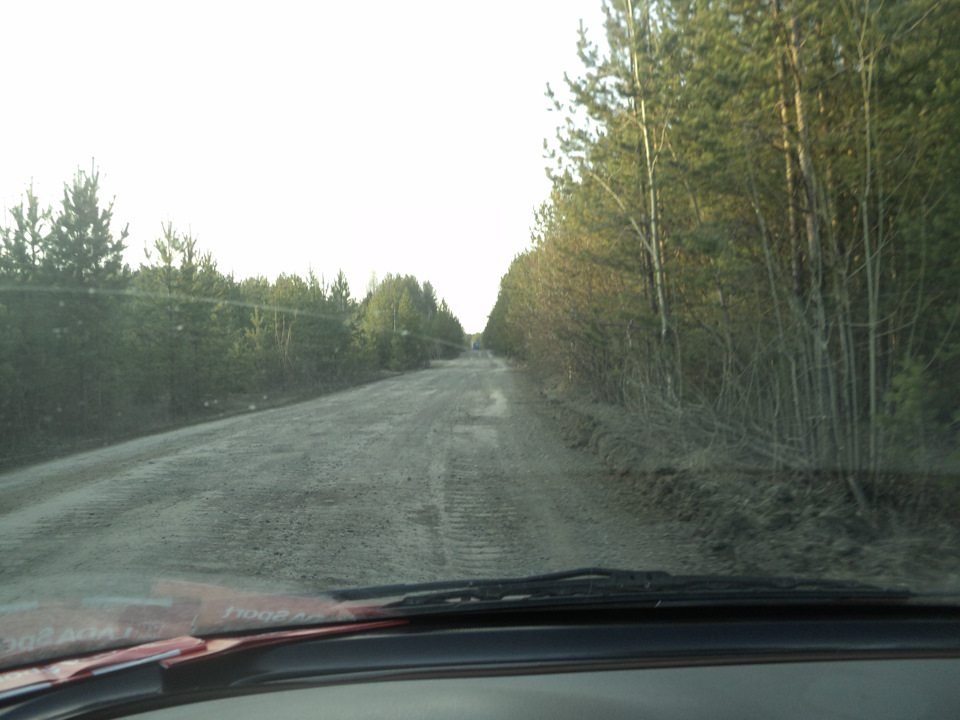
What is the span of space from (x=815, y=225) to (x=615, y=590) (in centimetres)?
506

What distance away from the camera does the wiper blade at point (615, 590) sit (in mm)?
2570

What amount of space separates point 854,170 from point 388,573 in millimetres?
5051

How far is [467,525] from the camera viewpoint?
21.5 ft

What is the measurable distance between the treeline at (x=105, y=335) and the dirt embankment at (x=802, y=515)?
Answer: 11.2 m

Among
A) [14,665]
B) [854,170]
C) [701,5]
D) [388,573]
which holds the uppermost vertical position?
[701,5]

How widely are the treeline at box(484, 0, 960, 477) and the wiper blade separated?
2.95 metres

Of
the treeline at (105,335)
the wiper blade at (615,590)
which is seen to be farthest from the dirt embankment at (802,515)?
the treeline at (105,335)

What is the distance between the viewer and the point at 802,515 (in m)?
6.19

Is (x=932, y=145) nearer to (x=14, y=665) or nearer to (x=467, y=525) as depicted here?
(x=467, y=525)

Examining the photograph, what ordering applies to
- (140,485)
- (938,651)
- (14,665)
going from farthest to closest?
(140,485) < (14,665) < (938,651)

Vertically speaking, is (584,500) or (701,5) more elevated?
(701,5)

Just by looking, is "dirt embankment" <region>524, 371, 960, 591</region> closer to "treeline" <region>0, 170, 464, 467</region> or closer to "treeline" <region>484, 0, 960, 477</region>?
"treeline" <region>484, 0, 960, 477</region>

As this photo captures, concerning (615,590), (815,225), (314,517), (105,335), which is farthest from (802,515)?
(105,335)

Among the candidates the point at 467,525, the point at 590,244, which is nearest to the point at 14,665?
the point at 467,525
